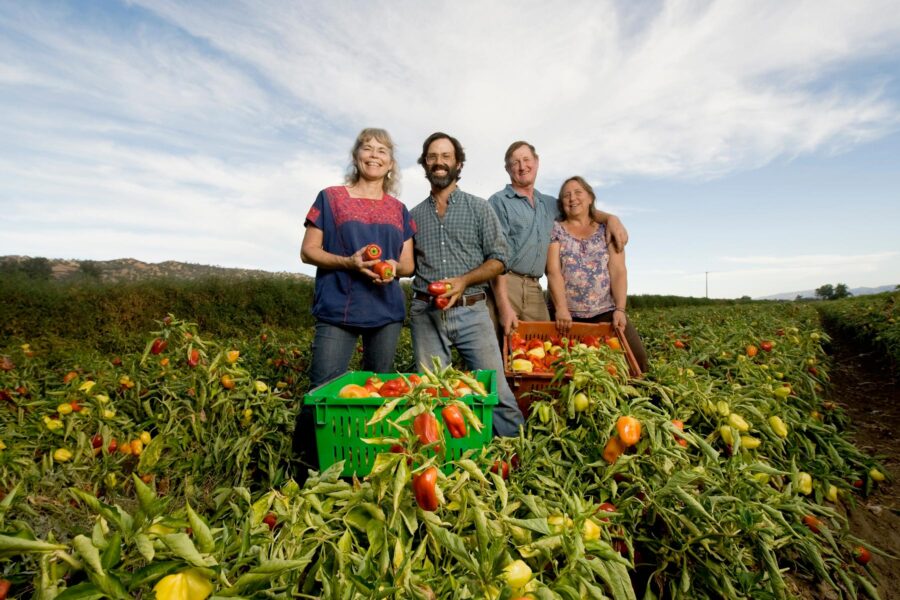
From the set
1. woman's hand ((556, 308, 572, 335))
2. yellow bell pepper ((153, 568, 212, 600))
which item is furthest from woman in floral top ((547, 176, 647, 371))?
yellow bell pepper ((153, 568, 212, 600))

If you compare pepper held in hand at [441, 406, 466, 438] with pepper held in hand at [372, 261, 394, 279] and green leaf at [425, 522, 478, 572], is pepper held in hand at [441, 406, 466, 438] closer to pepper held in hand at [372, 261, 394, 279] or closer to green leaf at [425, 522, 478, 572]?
green leaf at [425, 522, 478, 572]

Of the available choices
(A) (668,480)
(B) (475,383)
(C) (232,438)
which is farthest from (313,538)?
(C) (232,438)

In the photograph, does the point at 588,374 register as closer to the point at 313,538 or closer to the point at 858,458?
the point at 313,538

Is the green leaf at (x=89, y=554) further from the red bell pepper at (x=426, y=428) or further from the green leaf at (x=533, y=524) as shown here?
the green leaf at (x=533, y=524)

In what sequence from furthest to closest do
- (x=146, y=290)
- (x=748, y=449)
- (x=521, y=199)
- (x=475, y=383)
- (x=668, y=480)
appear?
1. (x=146, y=290)
2. (x=521, y=199)
3. (x=748, y=449)
4. (x=668, y=480)
5. (x=475, y=383)

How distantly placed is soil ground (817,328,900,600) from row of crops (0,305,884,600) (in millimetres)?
115

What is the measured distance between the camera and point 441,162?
295 centimetres

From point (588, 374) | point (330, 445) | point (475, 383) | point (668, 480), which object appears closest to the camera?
point (475, 383)

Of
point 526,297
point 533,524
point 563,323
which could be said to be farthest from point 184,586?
point 526,297

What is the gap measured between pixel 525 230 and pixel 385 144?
4.59 ft

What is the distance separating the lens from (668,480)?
1.74 meters

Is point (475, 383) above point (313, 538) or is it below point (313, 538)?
above

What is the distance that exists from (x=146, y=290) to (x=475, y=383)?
1070 cm

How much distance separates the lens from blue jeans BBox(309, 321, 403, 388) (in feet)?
8.52
